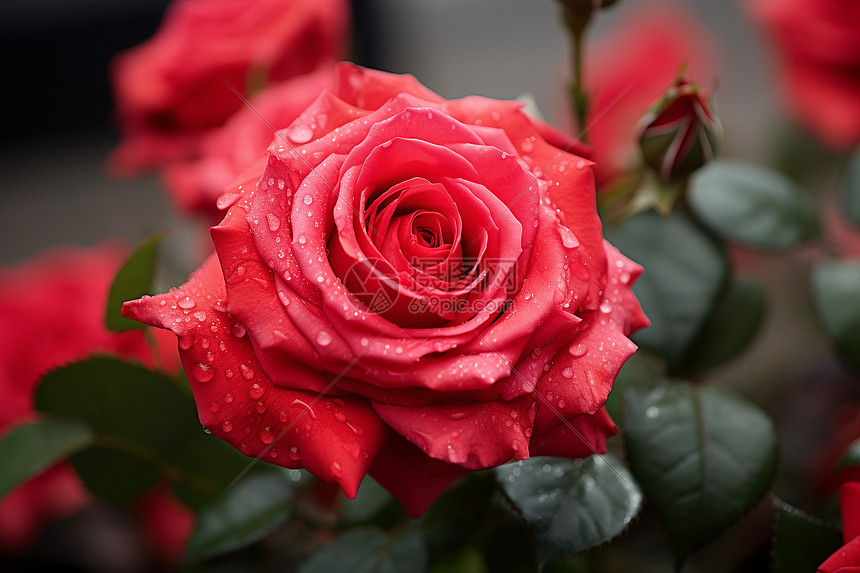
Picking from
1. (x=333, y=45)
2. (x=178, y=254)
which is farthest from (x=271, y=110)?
(x=178, y=254)

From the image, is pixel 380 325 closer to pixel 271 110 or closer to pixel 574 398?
pixel 574 398

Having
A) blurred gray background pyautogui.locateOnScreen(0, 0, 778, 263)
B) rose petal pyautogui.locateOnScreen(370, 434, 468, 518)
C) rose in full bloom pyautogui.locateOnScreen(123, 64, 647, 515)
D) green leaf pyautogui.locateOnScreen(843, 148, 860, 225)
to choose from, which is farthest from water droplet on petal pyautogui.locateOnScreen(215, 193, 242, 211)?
blurred gray background pyautogui.locateOnScreen(0, 0, 778, 263)

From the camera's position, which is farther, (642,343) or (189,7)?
(189,7)

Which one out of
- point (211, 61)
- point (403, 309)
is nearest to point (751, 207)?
point (403, 309)

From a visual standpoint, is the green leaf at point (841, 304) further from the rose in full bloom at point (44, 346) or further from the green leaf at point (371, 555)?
the rose in full bloom at point (44, 346)

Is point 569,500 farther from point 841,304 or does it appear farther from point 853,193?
point 853,193
